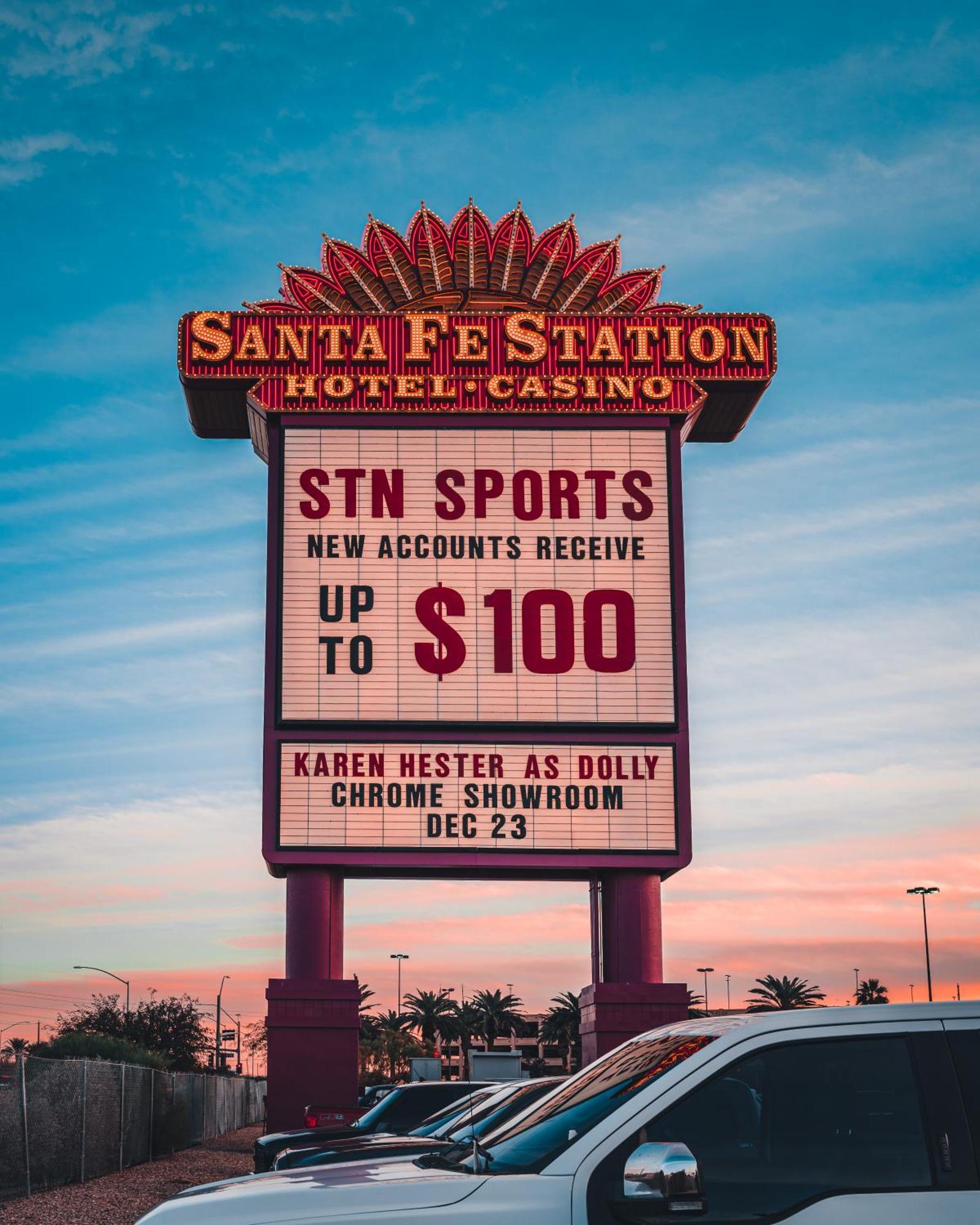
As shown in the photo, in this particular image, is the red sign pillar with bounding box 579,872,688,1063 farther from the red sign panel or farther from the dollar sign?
the red sign panel

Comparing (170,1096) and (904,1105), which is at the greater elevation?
(904,1105)

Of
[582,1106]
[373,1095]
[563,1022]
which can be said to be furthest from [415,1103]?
[563,1022]

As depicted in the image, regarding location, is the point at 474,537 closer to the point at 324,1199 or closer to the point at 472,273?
the point at 472,273

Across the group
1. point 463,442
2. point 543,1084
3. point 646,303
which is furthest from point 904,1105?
point 646,303

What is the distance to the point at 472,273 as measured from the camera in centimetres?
2850

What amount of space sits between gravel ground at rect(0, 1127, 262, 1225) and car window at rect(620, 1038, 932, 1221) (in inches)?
345

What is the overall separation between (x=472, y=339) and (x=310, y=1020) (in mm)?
12379

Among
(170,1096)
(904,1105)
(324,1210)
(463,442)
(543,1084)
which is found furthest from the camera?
(170,1096)

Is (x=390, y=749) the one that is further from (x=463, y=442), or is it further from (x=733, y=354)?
(x=733, y=354)

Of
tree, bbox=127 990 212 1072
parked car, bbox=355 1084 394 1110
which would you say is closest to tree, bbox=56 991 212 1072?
tree, bbox=127 990 212 1072

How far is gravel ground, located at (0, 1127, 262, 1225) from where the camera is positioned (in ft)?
55.3

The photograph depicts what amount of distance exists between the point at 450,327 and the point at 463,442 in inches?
87.7

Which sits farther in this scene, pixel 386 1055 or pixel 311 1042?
pixel 386 1055

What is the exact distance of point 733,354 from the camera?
2756 cm
